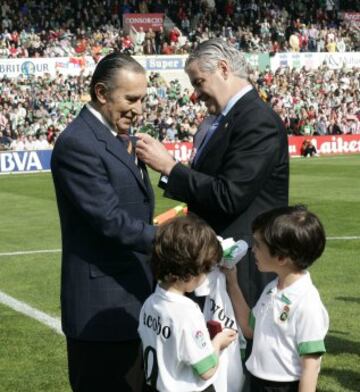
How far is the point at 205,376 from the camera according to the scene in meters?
3.97

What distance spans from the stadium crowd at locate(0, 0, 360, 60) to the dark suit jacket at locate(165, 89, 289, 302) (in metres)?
37.7

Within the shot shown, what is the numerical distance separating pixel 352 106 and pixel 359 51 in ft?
24.9

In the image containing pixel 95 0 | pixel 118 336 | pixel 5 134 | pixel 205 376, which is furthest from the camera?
pixel 95 0

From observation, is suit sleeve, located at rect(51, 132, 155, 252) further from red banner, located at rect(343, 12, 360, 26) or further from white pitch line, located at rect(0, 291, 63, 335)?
red banner, located at rect(343, 12, 360, 26)

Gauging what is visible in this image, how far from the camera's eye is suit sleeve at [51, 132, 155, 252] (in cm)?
427

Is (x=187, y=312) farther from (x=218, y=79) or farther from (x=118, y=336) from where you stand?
(x=218, y=79)

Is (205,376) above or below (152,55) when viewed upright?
above

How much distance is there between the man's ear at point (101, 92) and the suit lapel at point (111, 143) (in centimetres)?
11

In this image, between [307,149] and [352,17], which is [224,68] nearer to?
[307,149]

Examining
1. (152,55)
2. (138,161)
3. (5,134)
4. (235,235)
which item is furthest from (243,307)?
(152,55)

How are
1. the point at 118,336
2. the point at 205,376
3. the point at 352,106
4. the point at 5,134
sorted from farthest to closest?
the point at 352,106, the point at 5,134, the point at 118,336, the point at 205,376

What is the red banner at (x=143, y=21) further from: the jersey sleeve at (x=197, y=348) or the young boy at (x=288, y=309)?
the jersey sleeve at (x=197, y=348)

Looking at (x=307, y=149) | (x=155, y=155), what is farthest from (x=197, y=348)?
(x=307, y=149)

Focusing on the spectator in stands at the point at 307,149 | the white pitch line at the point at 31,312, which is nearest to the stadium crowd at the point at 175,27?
the spectator in stands at the point at 307,149
